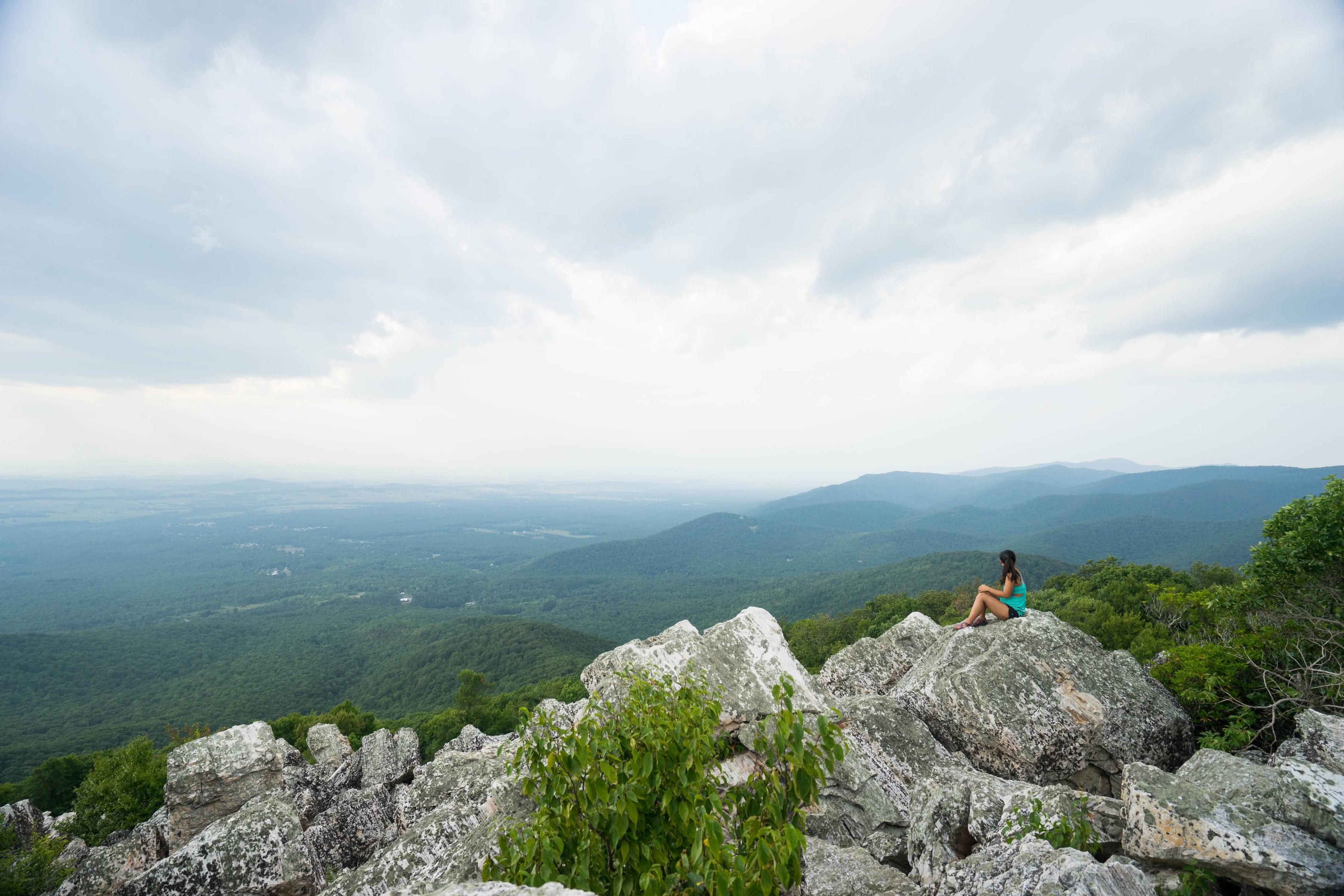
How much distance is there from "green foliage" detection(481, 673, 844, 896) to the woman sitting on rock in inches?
407

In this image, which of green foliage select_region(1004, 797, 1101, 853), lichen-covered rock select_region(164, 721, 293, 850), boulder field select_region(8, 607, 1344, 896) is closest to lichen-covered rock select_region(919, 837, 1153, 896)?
boulder field select_region(8, 607, 1344, 896)

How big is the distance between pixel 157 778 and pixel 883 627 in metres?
52.4

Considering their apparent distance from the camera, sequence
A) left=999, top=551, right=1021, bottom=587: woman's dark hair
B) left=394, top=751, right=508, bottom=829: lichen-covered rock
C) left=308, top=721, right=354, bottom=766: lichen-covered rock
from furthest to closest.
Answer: left=308, top=721, right=354, bottom=766: lichen-covered rock < left=999, top=551, right=1021, bottom=587: woman's dark hair < left=394, top=751, right=508, bottom=829: lichen-covered rock

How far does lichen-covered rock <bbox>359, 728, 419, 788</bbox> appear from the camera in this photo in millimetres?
14430

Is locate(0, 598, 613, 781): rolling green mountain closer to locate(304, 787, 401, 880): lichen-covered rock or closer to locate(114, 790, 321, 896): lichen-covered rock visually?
locate(304, 787, 401, 880): lichen-covered rock

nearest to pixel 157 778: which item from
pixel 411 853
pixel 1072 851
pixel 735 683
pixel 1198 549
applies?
pixel 411 853

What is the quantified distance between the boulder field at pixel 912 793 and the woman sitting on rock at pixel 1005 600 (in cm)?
40

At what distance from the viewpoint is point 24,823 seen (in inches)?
685

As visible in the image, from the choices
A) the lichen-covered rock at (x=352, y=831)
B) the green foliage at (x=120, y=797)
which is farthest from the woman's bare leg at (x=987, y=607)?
the green foliage at (x=120, y=797)

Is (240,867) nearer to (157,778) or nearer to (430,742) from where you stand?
(157,778)

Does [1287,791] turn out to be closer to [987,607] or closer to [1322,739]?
[1322,739]

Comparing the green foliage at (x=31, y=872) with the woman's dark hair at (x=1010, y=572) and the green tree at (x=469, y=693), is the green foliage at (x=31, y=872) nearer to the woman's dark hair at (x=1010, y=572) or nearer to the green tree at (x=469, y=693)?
the woman's dark hair at (x=1010, y=572)

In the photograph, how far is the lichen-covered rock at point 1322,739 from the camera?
21.7ft

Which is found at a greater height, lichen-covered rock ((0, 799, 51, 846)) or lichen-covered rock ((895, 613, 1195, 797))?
lichen-covered rock ((895, 613, 1195, 797))
